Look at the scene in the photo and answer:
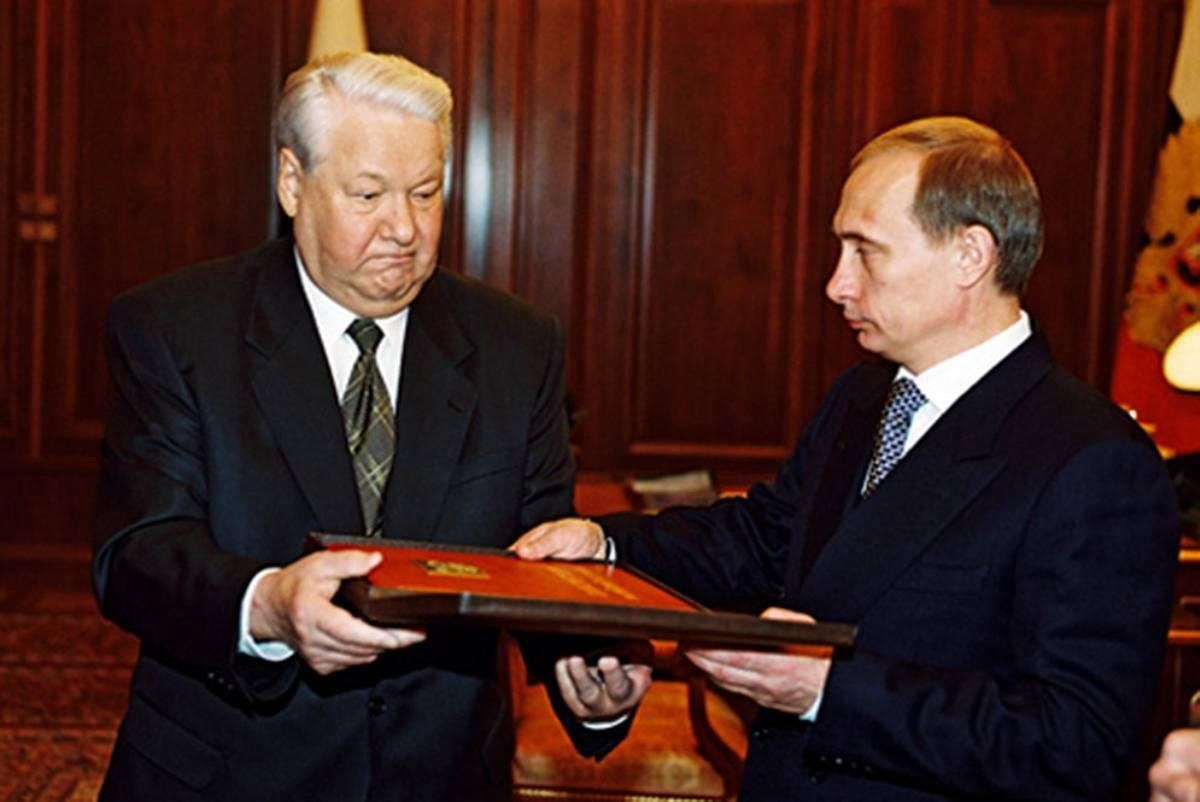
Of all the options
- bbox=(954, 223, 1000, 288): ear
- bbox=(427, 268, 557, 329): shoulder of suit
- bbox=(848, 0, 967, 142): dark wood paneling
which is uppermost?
bbox=(848, 0, 967, 142): dark wood paneling

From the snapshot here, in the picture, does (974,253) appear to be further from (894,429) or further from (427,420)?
(427,420)

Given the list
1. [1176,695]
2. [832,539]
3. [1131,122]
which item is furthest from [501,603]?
[1131,122]

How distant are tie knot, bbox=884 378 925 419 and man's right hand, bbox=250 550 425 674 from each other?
798 mm

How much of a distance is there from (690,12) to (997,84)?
1338 mm

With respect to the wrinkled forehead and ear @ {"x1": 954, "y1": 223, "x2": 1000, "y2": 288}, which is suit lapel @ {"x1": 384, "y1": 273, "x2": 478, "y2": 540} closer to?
the wrinkled forehead

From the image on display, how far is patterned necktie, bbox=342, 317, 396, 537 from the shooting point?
2580mm

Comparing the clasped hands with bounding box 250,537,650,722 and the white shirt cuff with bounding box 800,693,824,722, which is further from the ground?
the clasped hands with bounding box 250,537,650,722

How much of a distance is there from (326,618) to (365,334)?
1.97ft

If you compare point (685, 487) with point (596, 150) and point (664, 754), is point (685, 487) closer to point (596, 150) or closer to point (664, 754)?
point (664, 754)

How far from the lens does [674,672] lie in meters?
4.84

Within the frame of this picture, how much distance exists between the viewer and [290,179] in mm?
2633

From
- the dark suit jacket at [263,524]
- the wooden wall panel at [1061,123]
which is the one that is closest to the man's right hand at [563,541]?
the dark suit jacket at [263,524]

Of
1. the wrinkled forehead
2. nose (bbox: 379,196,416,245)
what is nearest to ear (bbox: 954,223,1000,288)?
the wrinkled forehead

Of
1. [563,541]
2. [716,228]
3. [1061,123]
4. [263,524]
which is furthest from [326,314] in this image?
[1061,123]
